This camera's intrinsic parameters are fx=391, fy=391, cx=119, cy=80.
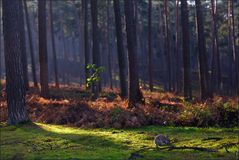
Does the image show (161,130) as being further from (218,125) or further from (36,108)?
(36,108)

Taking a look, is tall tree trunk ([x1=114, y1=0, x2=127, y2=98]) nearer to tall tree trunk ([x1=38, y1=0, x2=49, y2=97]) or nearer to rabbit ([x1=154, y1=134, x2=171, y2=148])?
tall tree trunk ([x1=38, y1=0, x2=49, y2=97])

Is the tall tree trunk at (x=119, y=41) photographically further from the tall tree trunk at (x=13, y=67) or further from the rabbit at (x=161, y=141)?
the rabbit at (x=161, y=141)

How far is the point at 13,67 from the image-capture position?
49.0ft

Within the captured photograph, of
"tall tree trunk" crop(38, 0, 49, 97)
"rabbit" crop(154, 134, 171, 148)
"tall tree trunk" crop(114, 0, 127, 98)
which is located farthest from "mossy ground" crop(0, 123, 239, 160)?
"tall tree trunk" crop(114, 0, 127, 98)

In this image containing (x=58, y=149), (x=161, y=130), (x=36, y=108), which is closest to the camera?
(x=58, y=149)

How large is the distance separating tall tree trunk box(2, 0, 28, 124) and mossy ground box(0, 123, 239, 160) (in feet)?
2.36

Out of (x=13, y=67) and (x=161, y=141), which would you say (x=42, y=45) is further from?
(x=161, y=141)

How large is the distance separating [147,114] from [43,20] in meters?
12.0

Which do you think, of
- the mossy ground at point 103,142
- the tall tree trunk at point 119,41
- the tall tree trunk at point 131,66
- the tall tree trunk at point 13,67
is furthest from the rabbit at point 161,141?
the tall tree trunk at point 119,41

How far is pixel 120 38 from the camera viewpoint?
77.3ft

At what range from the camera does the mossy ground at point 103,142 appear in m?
9.08

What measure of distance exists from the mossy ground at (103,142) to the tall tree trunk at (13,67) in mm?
719

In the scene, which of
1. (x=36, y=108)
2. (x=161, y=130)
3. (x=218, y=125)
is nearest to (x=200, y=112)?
(x=218, y=125)

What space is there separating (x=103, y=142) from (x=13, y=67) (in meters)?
5.81
